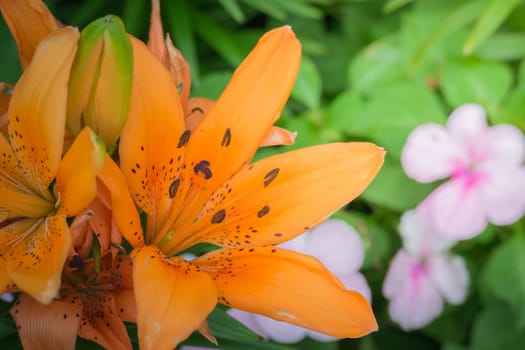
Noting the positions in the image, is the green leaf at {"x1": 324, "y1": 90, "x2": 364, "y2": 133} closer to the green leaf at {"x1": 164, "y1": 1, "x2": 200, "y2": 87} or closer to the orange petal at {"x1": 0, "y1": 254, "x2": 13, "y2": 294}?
the green leaf at {"x1": 164, "y1": 1, "x2": 200, "y2": 87}

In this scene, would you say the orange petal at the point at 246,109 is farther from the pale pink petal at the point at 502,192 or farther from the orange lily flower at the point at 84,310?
the pale pink petal at the point at 502,192

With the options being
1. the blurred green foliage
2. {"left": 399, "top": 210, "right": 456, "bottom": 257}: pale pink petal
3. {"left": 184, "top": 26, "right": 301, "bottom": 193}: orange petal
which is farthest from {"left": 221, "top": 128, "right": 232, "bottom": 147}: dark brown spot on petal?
{"left": 399, "top": 210, "right": 456, "bottom": 257}: pale pink petal

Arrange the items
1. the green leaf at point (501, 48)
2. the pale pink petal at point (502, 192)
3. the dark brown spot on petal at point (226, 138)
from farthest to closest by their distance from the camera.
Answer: the green leaf at point (501, 48) → the pale pink petal at point (502, 192) → the dark brown spot on petal at point (226, 138)

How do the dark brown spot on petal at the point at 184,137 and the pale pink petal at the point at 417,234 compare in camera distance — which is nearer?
the dark brown spot on petal at the point at 184,137

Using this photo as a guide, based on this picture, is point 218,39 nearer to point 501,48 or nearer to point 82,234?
point 501,48

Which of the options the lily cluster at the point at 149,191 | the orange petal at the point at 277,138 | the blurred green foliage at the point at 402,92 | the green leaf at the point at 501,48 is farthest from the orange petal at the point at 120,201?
the green leaf at the point at 501,48

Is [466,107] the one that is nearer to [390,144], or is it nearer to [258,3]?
[390,144]

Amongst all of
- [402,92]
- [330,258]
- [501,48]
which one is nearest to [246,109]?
[330,258]
